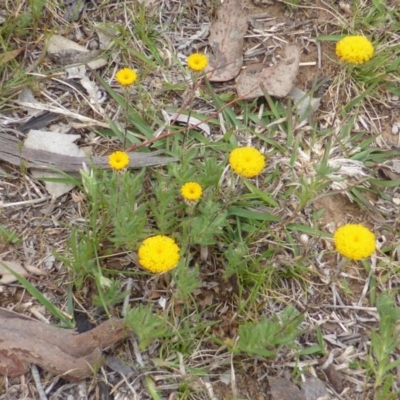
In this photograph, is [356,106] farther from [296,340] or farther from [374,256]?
[296,340]

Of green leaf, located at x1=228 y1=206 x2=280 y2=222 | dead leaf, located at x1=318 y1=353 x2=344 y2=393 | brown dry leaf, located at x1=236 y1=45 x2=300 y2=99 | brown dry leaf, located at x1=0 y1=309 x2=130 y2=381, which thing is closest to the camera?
brown dry leaf, located at x1=0 y1=309 x2=130 y2=381

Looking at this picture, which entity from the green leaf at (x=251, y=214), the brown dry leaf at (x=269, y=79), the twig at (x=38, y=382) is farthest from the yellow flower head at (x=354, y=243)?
the twig at (x=38, y=382)

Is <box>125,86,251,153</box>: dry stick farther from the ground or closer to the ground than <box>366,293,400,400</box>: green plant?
farther from the ground

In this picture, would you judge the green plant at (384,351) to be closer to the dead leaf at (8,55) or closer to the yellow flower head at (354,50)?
the yellow flower head at (354,50)

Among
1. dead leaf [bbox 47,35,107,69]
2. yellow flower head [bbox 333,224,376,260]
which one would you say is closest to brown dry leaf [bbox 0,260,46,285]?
dead leaf [bbox 47,35,107,69]

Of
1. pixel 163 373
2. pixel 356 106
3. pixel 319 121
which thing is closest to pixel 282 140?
pixel 319 121

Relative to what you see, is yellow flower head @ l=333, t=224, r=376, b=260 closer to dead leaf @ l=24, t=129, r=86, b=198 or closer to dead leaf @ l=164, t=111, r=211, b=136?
dead leaf @ l=164, t=111, r=211, b=136

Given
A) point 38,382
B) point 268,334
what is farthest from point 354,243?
point 38,382
